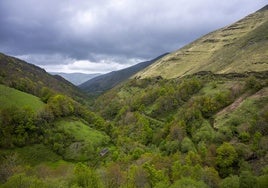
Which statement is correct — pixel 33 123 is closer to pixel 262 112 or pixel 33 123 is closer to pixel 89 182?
pixel 89 182

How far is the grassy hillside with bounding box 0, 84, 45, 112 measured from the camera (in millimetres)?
168500

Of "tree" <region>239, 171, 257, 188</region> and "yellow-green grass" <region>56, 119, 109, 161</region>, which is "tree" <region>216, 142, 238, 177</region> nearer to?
"tree" <region>239, 171, 257, 188</region>

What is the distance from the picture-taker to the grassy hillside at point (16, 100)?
168500 millimetres

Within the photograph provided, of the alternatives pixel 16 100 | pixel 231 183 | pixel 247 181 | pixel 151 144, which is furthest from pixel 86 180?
pixel 16 100

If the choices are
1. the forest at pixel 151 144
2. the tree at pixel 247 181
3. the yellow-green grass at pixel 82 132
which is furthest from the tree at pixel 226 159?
the yellow-green grass at pixel 82 132

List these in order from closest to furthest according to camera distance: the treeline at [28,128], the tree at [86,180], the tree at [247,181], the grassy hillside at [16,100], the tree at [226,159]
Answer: the tree at [247,181]
the tree at [86,180]
the tree at [226,159]
the treeline at [28,128]
the grassy hillside at [16,100]

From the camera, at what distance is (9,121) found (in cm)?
15188

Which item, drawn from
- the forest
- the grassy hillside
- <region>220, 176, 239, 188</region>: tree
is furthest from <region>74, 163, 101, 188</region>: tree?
the grassy hillside

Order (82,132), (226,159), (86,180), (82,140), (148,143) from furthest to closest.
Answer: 1. (148,143)
2. (82,132)
3. (82,140)
4. (226,159)
5. (86,180)

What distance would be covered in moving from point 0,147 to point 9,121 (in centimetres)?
1592

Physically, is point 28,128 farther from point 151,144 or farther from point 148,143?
point 148,143

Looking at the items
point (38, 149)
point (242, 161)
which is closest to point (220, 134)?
point (242, 161)

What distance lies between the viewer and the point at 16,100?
176 m

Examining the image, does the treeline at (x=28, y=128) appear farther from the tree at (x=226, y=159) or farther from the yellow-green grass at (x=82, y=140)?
the tree at (x=226, y=159)
